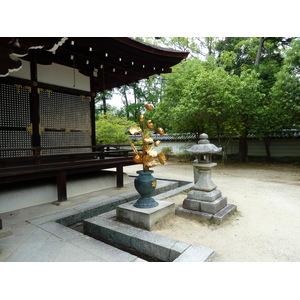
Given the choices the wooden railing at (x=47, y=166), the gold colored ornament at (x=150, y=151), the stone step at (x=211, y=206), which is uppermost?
the gold colored ornament at (x=150, y=151)

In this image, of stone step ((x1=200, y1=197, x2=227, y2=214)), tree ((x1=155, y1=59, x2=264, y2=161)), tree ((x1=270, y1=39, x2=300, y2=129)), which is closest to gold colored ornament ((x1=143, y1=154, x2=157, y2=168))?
stone step ((x1=200, y1=197, x2=227, y2=214))

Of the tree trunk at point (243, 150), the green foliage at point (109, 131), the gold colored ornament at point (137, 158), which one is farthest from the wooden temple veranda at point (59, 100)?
the tree trunk at point (243, 150)

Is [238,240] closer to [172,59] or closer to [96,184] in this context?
[96,184]

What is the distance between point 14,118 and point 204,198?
5.03 m

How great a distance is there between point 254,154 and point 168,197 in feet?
40.2

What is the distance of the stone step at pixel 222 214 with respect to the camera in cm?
429

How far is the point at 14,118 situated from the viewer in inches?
216

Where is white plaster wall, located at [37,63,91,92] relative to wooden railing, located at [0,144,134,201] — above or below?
above

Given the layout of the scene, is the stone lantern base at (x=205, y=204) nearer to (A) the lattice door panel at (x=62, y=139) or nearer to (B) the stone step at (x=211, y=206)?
(B) the stone step at (x=211, y=206)

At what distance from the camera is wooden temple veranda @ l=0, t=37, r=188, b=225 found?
498 cm

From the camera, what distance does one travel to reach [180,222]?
4332mm

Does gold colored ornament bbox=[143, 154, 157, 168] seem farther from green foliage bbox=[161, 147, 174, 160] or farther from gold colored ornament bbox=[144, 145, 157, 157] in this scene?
green foliage bbox=[161, 147, 174, 160]

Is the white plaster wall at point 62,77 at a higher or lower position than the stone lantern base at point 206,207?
higher

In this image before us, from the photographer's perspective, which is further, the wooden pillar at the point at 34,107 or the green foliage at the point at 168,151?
the green foliage at the point at 168,151
